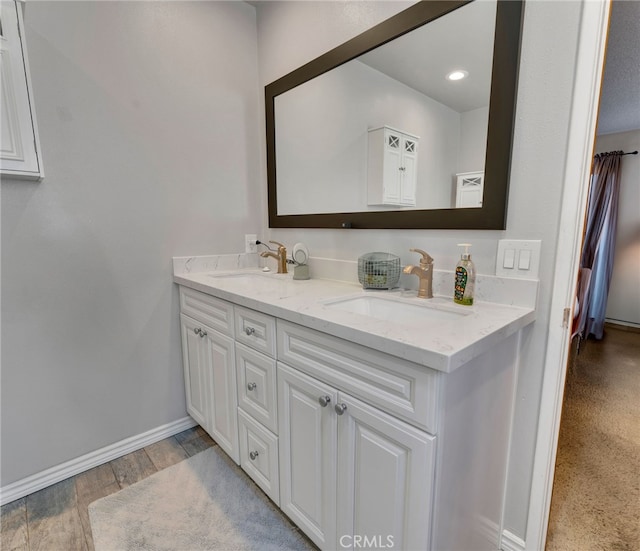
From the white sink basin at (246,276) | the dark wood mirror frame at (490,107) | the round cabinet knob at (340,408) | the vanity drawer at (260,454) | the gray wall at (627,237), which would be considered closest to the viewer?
the round cabinet knob at (340,408)

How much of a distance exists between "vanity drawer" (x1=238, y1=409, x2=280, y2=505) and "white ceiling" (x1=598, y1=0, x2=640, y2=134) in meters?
2.61

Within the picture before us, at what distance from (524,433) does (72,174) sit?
204cm

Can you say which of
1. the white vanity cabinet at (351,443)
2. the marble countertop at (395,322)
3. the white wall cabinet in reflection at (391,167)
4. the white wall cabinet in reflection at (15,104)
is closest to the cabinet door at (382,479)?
the white vanity cabinet at (351,443)

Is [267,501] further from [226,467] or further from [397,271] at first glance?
[397,271]

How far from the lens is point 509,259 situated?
1.11 m

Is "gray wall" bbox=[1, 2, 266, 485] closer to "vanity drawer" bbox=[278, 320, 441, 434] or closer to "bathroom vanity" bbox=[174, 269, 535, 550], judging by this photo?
"bathroom vanity" bbox=[174, 269, 535, 550]

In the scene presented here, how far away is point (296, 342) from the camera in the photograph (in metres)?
1.08

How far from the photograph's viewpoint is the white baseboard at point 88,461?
1452 mm

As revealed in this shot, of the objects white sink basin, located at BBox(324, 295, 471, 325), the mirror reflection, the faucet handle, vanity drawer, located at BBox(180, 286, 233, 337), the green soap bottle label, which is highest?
the mirror reflection

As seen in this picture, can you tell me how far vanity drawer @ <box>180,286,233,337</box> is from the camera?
1.42m

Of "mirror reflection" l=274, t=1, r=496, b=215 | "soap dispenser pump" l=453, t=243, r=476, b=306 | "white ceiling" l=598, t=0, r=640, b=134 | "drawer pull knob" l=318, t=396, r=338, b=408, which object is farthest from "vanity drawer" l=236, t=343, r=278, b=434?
"white ceiling" l=598, t=0, r=640, b=134

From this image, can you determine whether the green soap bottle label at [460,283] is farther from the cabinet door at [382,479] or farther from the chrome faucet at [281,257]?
the chrome faucet at [281,257]

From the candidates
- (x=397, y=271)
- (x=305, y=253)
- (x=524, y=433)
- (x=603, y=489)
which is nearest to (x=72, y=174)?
(x=305, y=253)

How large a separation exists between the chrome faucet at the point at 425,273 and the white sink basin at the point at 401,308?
0.14 feet
